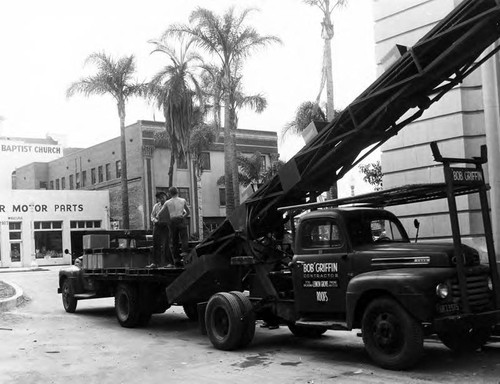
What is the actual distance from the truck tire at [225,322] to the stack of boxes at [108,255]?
3774mm

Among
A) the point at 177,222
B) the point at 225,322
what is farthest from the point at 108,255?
the point at 225,322

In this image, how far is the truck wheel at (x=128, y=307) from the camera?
499 inches

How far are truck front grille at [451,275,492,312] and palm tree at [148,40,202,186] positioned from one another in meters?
23.9

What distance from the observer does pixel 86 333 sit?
12.1 meters

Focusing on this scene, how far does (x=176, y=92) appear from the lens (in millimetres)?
31391

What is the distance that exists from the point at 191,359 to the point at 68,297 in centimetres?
777

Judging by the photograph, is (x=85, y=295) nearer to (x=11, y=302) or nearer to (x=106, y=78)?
(x=11, y=302)

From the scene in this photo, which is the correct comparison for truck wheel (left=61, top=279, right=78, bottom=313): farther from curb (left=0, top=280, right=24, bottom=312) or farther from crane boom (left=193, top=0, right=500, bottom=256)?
crane boom (left=193, top=0, right=500, bottom=256)

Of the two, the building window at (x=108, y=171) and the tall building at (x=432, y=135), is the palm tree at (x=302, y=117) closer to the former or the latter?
the tall building at (x=432, y=135)

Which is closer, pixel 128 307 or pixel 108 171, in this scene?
pixel 128 307

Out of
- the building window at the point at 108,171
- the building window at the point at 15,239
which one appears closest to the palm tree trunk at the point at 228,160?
the building window at the point at 108,171

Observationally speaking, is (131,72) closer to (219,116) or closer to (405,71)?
(219,116)

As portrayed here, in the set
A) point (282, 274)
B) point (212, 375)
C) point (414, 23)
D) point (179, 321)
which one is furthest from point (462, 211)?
point (212, 375)

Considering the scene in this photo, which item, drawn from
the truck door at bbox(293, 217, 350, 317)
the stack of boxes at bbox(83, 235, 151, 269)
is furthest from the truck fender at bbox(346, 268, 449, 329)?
the stack of boxes at bbox(83, 235, 151, 269)
